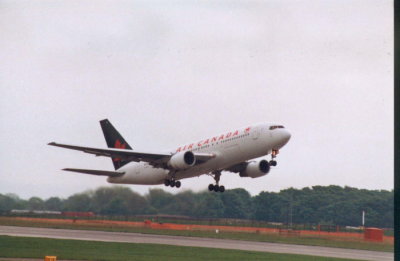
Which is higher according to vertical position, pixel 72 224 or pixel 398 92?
pixel 398 92

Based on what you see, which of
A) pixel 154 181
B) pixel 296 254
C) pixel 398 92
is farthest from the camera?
pixel 154 181

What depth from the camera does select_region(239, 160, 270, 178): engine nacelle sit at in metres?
46.1

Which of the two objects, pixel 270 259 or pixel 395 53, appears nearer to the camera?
pixel 395 53

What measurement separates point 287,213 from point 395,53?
49.6 metres

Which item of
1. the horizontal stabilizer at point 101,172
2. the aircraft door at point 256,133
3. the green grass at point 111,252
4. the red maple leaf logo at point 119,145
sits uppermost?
the red maple leaf logo at point 119,145

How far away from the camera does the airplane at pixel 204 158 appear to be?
1550 inches

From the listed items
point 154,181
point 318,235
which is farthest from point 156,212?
point 318,235

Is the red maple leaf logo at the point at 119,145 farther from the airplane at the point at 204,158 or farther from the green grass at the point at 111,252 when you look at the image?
the green grass at the point at 111,252

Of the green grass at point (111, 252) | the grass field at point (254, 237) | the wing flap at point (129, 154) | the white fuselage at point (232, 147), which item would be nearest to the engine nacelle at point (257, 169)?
the white fuselage at point (232, 147)

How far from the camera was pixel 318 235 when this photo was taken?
168ft

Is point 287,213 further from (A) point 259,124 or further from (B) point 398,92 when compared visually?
(B) point 398,92

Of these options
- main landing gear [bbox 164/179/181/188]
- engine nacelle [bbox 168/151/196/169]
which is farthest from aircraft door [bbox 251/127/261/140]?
main landing gear [bbox 164/179/181/188]

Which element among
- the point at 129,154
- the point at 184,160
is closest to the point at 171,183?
the point at 129,154

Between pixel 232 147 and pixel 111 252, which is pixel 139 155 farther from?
pixel 111 252
